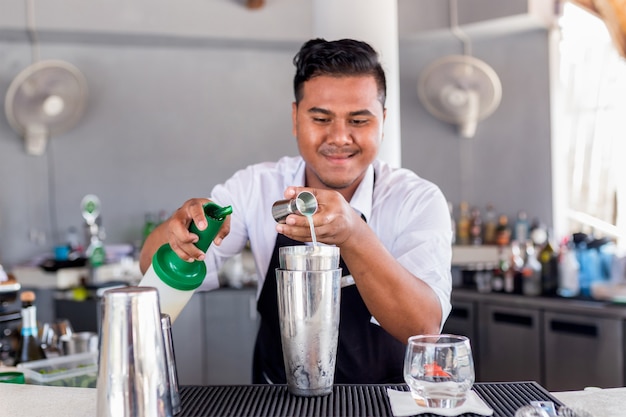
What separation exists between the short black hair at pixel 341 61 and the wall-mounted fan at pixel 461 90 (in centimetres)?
334

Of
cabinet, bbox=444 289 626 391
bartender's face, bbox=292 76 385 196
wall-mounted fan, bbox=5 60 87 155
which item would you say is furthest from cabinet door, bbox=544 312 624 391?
wall-mounted fan, bbox=5 60 87 155

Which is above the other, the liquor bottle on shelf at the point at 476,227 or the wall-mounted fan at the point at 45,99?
the wall-mounted fan at the point at 45,99

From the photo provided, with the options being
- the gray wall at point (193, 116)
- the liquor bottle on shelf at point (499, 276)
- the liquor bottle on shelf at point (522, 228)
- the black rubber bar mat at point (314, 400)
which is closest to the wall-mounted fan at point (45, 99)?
the gray wall at point (193, 116)

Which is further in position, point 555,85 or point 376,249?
point 555,85

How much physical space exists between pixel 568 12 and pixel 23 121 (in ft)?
12.9

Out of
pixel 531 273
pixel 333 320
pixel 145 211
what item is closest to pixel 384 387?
pixel 333 320

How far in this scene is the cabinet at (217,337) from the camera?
4.73 m

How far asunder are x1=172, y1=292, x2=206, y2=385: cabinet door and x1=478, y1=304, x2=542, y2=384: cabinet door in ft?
6.06

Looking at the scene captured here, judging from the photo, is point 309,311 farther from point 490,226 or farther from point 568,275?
point 490,226

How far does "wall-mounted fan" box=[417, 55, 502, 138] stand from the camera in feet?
16.4

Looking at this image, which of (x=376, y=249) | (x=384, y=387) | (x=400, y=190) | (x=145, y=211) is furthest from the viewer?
(x=145, y=211)

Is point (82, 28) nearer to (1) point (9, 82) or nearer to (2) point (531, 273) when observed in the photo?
(1) point (9, 82)

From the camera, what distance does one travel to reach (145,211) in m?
5.36

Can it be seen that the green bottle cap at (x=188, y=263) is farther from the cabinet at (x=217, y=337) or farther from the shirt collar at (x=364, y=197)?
the cabinet at (x=217, y=337)
